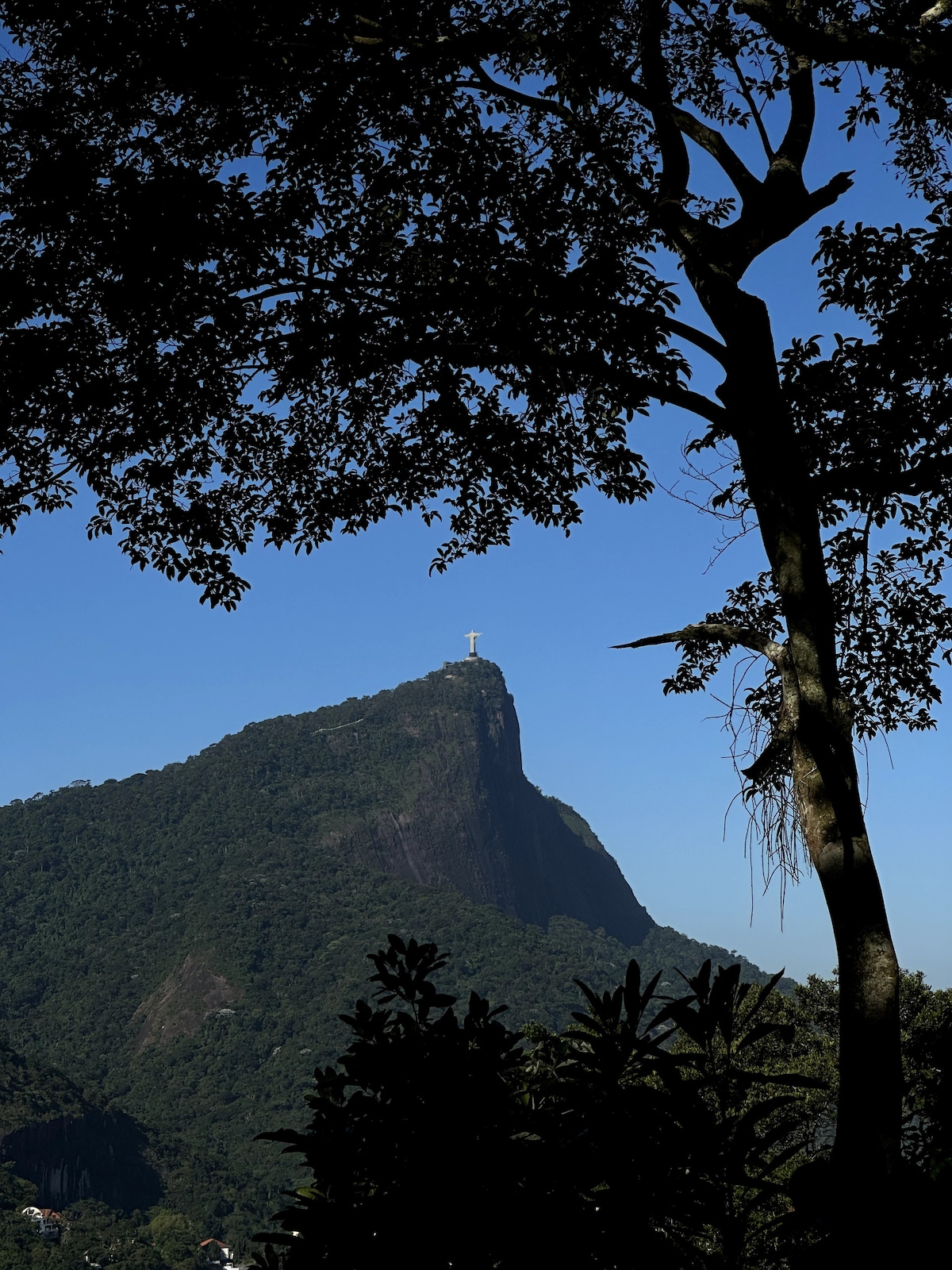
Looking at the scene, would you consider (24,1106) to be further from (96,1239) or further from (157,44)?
(157,44)

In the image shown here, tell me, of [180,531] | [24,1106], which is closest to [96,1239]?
[24,1106]

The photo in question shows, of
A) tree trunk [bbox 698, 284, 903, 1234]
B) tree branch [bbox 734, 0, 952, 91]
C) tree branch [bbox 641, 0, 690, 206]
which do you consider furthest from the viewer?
tree branch [bbox 641, 0, 690, 206]

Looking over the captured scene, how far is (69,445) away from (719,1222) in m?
6.05

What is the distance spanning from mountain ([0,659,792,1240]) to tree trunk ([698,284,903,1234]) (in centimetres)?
9549

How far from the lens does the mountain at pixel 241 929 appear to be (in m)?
105

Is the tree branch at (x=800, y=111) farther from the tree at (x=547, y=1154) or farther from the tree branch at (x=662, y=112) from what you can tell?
the tree at (x=547, y=1154)

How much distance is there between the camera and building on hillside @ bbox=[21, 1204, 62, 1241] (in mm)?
72750

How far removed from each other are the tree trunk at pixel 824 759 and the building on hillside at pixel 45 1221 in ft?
274

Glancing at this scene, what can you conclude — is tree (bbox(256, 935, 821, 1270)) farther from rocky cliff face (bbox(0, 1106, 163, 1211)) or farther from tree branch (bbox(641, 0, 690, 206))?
rocky cliff face (bbox(0, 1106, 163, 1211))

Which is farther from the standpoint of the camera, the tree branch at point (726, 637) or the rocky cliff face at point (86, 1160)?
the rocky cliff face at point (86, 1160)

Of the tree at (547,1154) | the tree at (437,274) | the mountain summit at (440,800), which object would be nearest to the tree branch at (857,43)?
the tree at (437,274)

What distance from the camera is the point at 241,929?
496ft

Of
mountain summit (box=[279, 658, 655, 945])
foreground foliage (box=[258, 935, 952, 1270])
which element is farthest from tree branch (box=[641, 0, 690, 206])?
mountain summit (box=[279, 658, 655, 945])

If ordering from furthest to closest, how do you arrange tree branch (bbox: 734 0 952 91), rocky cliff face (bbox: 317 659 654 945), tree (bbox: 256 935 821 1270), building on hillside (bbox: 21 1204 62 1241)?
rocky cliff face (bbox: 317 659 654 945) → building on hillside (bbox: 21 1204 62 1241) → tree branch (bbox: 734 0 952 91) → tree (bbox: 256 935 821 1270)
